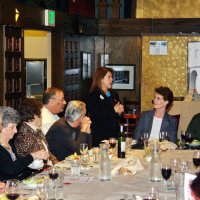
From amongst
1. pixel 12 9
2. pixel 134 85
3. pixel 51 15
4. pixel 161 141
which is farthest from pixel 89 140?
pixel 134 85

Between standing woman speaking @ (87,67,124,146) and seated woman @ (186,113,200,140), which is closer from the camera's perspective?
seated woman @ (186,113,200,140)

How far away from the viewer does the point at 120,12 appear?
44.9 ft

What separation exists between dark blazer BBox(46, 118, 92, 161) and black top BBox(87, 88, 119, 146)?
1.35 m

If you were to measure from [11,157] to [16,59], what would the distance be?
4255 mm

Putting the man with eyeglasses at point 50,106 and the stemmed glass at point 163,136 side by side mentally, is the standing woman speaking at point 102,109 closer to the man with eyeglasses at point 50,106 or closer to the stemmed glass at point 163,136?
the man with eyeglasses at point 50,106

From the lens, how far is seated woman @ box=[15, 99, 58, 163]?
5.03 m

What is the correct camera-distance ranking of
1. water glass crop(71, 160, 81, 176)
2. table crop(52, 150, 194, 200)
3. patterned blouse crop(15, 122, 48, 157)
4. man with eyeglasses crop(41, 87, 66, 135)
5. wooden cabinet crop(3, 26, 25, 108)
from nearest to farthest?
table crop(52, 150, 194, 200) → water glass crop(71, 160, 81, 176) → patterned blouse crop(15, 122, 48, 157) → man with eyeglasses crop(41, 87, 66, 135) → wooden cabinet crop(3, 26, 25, 108)

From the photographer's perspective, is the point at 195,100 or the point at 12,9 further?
the point at 195,100

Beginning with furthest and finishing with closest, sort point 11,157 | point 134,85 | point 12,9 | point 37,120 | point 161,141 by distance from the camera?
point 134,85 → point 12,9 → point 161,141 → point 37,120 → point 11,157

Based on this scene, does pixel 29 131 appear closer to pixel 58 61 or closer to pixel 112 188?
pixel 112 188

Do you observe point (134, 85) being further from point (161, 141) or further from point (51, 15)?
point (161, 141)

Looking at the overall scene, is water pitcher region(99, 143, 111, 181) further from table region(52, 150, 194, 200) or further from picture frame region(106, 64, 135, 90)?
picture frame region(106, 64, 135, 90)

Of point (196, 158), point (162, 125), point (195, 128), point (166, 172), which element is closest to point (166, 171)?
point (166, 172)

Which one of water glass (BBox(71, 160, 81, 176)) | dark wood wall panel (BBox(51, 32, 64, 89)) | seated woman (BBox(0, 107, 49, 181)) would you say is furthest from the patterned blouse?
dark wood wall panel (BBox(51, 32, 64, 89))
